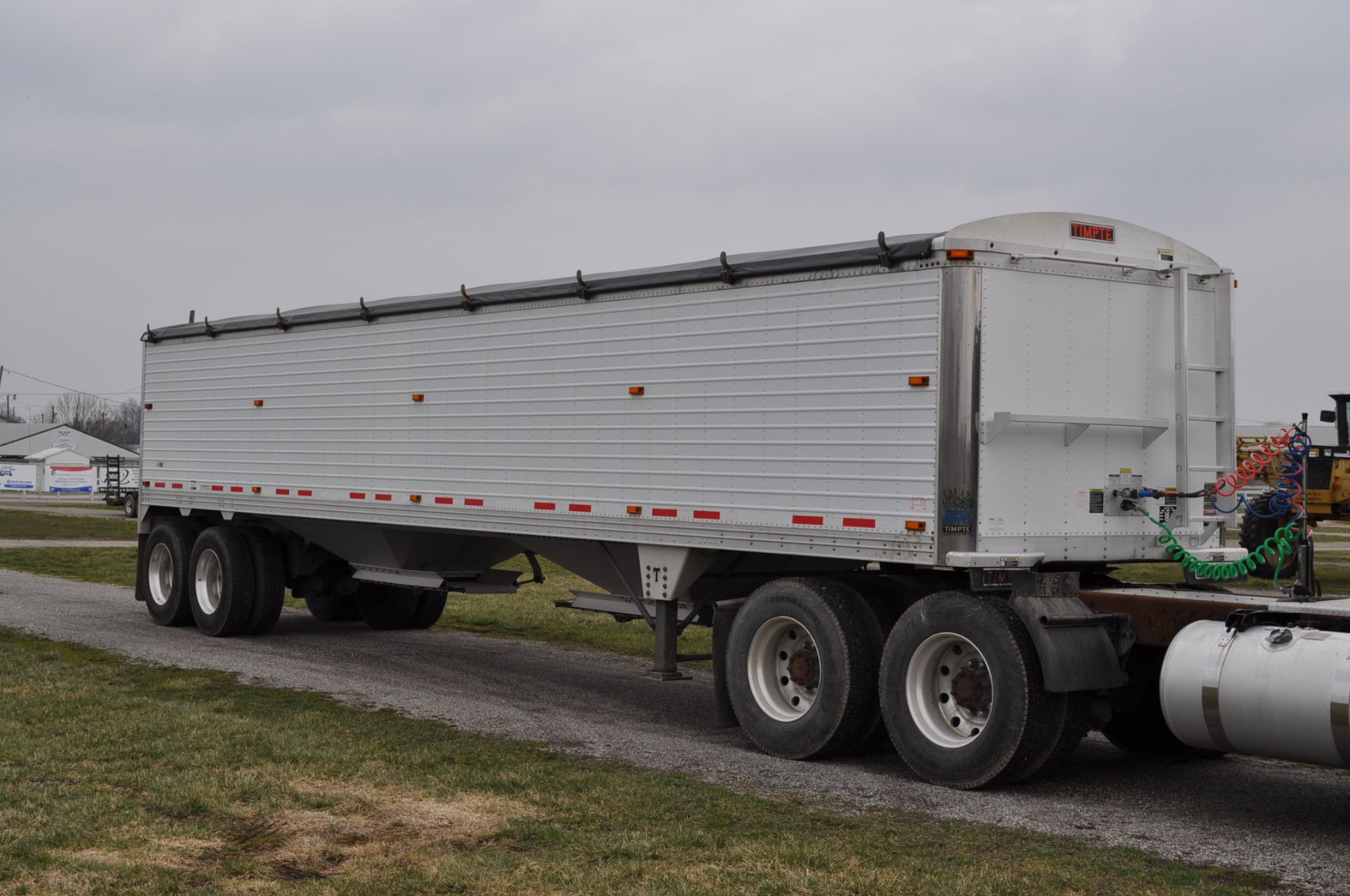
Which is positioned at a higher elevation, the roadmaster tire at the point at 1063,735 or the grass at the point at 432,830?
the roadmaster tire at the point at 1063,735

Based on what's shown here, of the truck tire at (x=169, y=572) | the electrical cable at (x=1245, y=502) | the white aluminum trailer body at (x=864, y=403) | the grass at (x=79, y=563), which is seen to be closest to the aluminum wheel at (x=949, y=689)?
the white aluminum trailer body at (x=864, y=403)

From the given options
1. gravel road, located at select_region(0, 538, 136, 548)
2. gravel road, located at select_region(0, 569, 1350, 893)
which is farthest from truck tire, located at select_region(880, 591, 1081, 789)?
gravel road, located at select_region(0, 538, 136, 548)

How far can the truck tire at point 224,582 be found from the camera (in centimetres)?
1565

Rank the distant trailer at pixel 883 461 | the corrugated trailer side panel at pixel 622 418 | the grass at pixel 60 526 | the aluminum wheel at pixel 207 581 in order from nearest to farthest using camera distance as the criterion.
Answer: the distant trailer at pixel 883 461 → the corrugated trailer side panel at pixel 622 418 → the aluminum wheel at pixel 207 581 → the grass at pixel 60 526

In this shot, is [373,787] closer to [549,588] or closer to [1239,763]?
[1239,763]

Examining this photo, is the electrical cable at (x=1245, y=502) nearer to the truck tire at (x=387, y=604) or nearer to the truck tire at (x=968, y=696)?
the truck tire at (x=968, y=696)

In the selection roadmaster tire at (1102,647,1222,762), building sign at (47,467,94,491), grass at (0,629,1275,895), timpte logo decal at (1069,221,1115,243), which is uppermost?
timpte logo decal at (1069,221,1115,243)

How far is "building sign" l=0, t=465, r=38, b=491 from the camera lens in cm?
6450

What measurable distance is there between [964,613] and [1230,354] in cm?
280

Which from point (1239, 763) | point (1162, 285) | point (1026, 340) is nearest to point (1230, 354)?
point (1162, 285)

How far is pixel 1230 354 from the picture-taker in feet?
32.0

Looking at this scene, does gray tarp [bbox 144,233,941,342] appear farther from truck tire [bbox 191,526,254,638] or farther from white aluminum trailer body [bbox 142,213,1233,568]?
truck tire [bbox 191,526,254,638]

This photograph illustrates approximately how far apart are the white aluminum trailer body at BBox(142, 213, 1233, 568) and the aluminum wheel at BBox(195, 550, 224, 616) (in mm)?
4395

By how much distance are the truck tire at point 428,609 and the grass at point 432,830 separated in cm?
661
